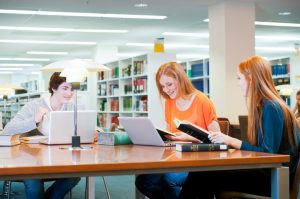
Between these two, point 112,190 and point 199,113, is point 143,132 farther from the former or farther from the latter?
point 112,190

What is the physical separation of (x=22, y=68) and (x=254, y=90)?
16793 millimetres

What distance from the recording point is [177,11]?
8.02m

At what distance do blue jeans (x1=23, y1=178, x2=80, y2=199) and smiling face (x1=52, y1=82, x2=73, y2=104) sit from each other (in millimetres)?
628

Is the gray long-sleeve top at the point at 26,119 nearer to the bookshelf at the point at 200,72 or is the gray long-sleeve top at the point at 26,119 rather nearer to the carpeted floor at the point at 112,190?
the carpeted floor at the point at 112,190

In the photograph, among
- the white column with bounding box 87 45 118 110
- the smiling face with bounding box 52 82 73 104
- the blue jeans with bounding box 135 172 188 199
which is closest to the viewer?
the blue jeans with bounding box 135 172 188 199

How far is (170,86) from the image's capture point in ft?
10.6

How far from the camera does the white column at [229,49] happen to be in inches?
290

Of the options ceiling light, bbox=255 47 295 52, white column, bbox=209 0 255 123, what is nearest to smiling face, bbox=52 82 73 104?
white column, bbox=209 0 255 123

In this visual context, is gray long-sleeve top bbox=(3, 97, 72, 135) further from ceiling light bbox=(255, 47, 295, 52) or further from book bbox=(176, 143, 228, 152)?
ceiling light bbox=(255, 47, 295, 52)

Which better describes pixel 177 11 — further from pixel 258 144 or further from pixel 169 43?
pixel 258 144

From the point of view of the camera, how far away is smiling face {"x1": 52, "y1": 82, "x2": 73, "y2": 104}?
3418mm

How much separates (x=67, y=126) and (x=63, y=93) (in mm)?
660

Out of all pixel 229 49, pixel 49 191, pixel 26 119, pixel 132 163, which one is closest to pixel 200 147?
pixel 132 163

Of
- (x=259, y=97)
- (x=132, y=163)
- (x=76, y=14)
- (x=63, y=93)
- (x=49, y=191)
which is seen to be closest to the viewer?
(x=132, y=163)
